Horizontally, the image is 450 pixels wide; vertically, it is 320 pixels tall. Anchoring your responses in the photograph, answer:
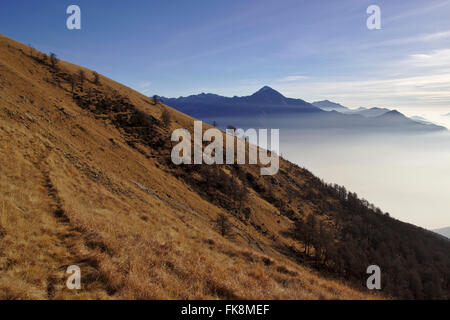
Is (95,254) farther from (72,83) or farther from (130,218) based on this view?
(72,83)

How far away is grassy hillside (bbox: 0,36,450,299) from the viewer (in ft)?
21.8

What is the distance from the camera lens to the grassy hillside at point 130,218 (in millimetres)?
6648

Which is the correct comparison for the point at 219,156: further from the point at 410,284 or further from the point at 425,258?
the point at 425,258

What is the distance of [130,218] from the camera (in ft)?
44.9

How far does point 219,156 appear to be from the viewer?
201 feet

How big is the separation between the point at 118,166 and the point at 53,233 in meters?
24.5

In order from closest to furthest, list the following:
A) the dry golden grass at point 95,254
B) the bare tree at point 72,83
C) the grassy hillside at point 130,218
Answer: the dry golden grass at point 95,254 → the grassy hillside at point 130,218 → the bare tree at point 72,83

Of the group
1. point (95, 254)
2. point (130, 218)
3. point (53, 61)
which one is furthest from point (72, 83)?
point (95, 254)

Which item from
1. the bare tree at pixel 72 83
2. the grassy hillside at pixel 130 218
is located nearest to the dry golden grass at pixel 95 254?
the grassy hillside at pixel 130 218

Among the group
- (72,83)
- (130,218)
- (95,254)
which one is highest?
(72,83)

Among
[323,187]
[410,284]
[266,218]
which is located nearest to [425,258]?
[410,284]

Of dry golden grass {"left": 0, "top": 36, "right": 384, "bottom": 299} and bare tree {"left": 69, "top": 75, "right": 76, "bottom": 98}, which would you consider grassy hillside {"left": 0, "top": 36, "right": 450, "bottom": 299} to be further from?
bare tree {"left": 69, "top": 75, "right": 76, "bottom": 98}

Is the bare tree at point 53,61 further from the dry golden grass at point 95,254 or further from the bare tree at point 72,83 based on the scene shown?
the dry golden grass at point 95,254

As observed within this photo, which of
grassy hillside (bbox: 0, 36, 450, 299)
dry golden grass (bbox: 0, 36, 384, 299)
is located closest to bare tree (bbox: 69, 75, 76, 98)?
grassy hillside (bbox: 0, 36, 450, 299)
